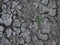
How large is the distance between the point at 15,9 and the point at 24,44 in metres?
0.44

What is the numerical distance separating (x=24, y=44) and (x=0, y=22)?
14.8 inches

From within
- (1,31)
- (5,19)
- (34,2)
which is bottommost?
(1,31)

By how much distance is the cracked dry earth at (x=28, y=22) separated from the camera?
6.16 feet

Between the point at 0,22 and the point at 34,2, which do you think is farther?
the point at 34,2

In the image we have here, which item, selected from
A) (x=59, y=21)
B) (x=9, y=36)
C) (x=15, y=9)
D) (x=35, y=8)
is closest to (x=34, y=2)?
(x=35, y=8)

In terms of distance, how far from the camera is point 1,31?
6.12 feet

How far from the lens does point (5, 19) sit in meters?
1.90

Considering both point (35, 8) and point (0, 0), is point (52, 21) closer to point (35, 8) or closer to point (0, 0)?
point (35, 8)

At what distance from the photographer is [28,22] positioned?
1957mm

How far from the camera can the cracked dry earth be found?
6.16 feet

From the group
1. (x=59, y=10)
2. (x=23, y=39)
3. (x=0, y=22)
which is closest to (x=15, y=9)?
(x=0, y=22)

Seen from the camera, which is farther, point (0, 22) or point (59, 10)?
point (59, 10)

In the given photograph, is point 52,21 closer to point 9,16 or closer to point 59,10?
point 59,10

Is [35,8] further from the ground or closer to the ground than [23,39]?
further from the ground
